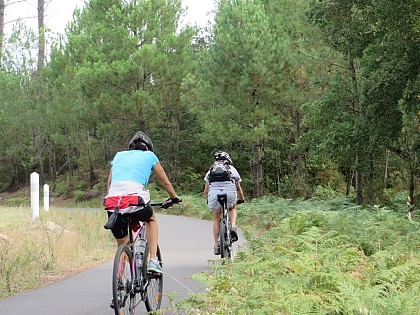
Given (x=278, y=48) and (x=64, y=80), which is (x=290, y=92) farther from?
(x=64, y=80)

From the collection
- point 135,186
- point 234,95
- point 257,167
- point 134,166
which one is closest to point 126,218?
point 135,186

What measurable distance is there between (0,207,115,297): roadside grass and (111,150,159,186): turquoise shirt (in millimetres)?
2877

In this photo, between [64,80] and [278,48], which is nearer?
[278,48]

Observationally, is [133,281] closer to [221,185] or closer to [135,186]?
[135,186]

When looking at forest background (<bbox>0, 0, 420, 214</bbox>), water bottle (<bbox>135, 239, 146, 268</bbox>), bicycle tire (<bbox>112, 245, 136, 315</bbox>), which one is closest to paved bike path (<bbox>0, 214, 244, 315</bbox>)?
bicycle tire (<bbox>112, 245, 136, 315</bbox>)

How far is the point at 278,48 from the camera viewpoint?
80.5 feet

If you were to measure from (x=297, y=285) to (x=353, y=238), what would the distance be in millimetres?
3947

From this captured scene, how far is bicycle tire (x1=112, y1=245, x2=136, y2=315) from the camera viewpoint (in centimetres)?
485

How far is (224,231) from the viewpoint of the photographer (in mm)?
8898

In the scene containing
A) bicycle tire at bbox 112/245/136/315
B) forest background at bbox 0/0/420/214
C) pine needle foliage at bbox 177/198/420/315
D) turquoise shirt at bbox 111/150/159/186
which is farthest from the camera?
Answer: forest background at bbox 0/0/420/214

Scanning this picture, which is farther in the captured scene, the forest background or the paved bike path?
the forest background

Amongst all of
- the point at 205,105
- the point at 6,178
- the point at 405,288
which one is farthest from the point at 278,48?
the point at 6,178

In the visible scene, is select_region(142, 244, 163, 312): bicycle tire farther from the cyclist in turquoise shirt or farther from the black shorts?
the black shorts

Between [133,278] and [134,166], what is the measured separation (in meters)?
1.12
